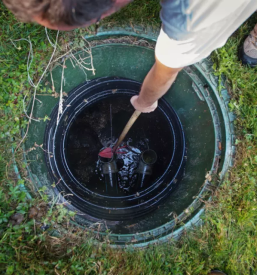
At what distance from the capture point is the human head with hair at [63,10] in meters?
0.81

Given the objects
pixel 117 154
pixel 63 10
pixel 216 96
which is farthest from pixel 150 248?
pixel 63 10

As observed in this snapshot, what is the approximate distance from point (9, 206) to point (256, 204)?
1.93 meters

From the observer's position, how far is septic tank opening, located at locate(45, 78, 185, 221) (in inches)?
103

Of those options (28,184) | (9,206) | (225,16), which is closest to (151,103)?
(225,16)

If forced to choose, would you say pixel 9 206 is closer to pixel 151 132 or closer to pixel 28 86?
pixel 28 86

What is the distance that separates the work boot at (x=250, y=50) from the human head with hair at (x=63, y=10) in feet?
5.38

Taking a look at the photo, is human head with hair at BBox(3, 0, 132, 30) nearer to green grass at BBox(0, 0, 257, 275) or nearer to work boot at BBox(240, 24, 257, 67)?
green grass at BBox(0, 0, 257, 275)

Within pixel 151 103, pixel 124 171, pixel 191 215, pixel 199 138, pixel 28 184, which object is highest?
pixel 151 103

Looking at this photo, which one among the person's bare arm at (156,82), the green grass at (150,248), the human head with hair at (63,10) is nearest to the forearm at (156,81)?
the person's bare arm at (156,82)

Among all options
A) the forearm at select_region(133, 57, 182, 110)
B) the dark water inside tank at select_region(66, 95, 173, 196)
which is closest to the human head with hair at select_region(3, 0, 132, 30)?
the forearm at select_region(133, 57, 182, 110)

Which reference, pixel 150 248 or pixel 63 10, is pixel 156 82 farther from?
pixel 150 248

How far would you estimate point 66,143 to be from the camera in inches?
108

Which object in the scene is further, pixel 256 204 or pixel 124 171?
pixel 124 171

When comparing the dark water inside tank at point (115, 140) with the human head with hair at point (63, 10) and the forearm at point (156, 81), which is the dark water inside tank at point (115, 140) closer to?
the forearm at point (156, 81)
